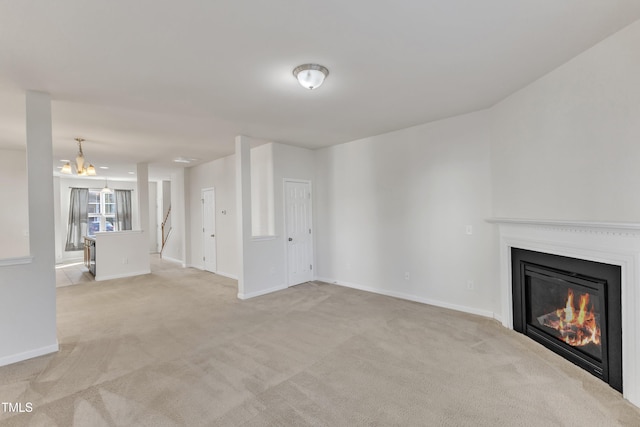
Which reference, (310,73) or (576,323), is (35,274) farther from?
(576,323)

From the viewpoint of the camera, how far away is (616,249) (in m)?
2.21

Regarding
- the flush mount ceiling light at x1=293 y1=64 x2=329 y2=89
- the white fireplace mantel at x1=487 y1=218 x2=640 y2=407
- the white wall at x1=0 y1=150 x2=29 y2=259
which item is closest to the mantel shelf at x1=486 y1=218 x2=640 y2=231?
the white fireplace mantel at x1=487 y1=218 x2=640 y2=407

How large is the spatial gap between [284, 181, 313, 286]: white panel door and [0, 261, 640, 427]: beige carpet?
160 centimetres

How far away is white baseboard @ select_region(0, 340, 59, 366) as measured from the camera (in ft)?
9.05

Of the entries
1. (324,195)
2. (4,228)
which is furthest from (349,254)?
(4,228)

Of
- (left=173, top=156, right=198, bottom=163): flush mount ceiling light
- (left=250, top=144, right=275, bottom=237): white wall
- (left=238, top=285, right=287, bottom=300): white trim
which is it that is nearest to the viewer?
(left=238, top=285, right=287, bottom=300): white trim


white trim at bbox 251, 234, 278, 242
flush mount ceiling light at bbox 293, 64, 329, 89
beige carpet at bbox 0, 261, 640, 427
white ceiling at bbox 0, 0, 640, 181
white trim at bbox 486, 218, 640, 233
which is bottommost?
beige carpet at bbox 0, 261, 640, 427

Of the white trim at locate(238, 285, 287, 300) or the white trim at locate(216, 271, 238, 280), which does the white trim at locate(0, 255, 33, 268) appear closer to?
the white trim at locate(238, 285, 287, 300)

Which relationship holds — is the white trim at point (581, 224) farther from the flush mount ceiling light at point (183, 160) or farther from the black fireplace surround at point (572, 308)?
the flush mount ceiling light at point (183, 160)

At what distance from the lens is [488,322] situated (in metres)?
3.58

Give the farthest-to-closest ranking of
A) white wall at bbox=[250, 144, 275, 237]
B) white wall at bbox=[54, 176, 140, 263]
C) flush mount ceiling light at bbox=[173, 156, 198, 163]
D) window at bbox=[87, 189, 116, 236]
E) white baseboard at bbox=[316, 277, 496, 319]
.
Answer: window at bbox=[87, 189, 116, 236] < white wall at bbox=[54, 176, 140, 263] < flush mount ceiling light at bbox=[173, 156, 198, 163] < white wall at bbox=[250, 144, 275, 237] < white baseboard at bbox=[316, 277, 496, 319]

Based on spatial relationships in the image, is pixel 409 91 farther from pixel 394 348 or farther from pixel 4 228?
pixel 4 228

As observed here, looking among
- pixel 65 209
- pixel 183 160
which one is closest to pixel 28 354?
pixel 183 160

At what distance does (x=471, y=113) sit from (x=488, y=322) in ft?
8.75
